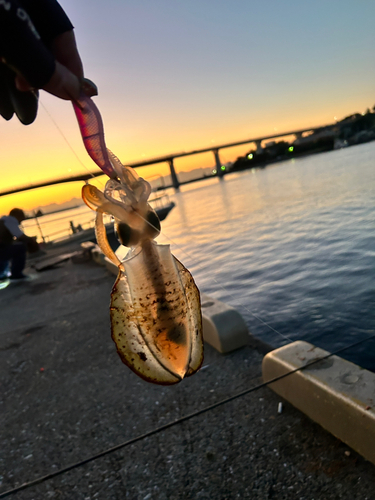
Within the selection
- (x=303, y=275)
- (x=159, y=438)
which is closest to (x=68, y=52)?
(x=159, y=438)

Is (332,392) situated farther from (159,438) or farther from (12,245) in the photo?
(12,245)

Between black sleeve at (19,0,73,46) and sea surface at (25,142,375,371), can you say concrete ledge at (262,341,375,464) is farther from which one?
black sleeve at (19,0,73,46)

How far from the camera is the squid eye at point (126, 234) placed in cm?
135

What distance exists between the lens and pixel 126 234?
1368 millimetres

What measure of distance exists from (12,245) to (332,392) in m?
14.4

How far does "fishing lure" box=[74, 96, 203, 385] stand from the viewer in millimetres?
1283

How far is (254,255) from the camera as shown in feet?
61.5

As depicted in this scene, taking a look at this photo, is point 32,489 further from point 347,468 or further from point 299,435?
point 347,468

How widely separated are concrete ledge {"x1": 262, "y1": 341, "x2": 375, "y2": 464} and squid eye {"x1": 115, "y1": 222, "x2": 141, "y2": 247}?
3.24m

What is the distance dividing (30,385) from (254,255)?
576 inches

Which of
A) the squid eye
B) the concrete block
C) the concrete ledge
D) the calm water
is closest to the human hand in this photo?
the squid eye

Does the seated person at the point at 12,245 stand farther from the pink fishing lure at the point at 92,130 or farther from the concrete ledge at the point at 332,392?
the pink fishing lure at the point at 92,130

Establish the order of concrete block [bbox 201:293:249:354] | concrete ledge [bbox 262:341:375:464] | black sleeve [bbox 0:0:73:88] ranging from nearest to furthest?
black sleeve [bbox 0:0:73:88]
concrete ledge [bbox 262:341:375:464]
concrete block [bbox 201:293:249:354]

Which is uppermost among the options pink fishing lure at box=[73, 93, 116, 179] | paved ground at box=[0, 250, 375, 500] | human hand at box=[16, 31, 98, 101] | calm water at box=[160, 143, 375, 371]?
human hand at box=[16, 31, 98, 101]
